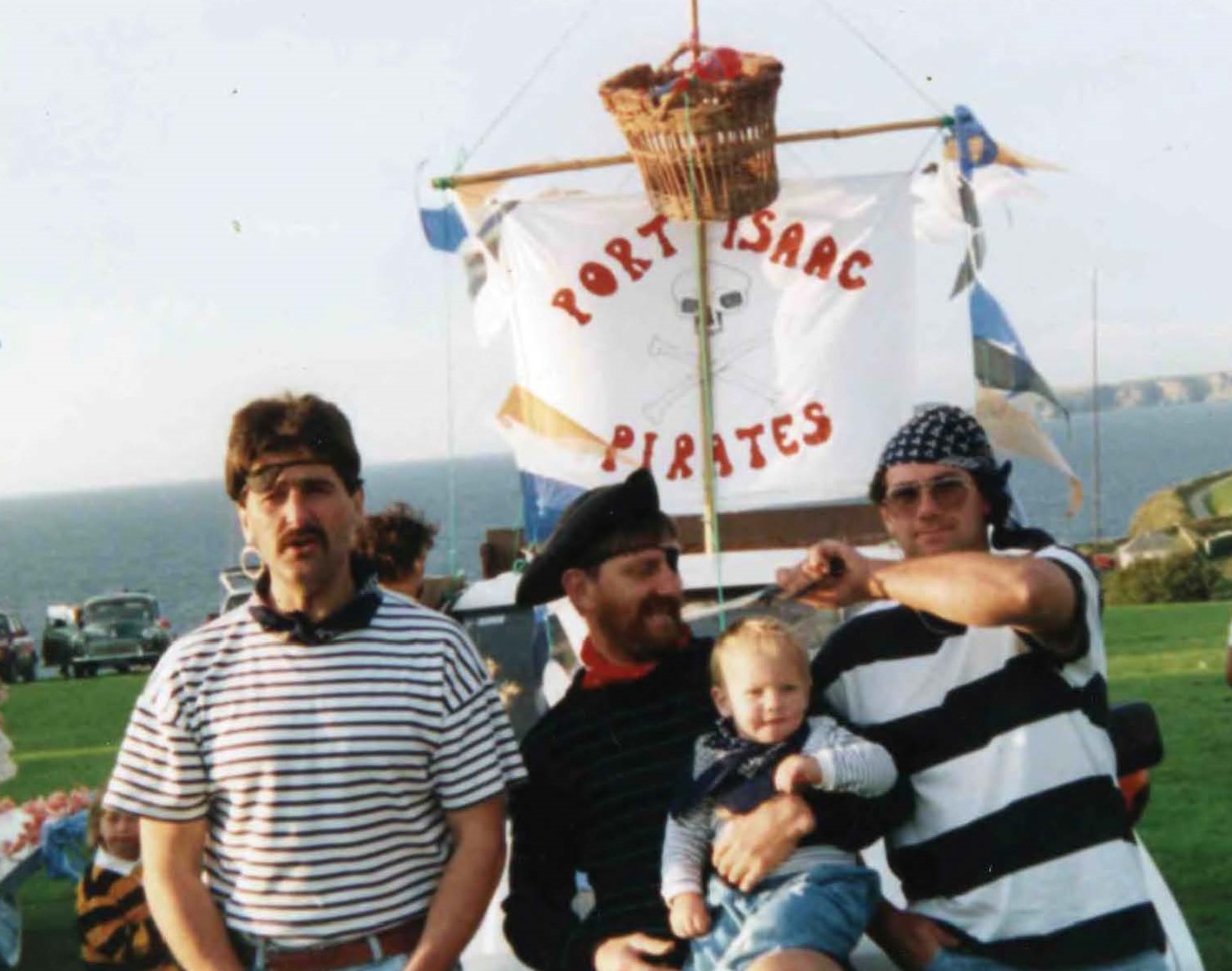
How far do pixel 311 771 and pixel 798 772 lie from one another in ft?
2.64

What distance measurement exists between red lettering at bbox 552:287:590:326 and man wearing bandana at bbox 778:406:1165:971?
327 inches

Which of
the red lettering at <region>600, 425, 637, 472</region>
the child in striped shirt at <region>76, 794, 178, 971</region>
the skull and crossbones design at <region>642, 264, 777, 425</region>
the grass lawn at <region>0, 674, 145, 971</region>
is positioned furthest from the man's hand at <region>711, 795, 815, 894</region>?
the skull and crossbones design at <region>642, 264, 777, 425</region>

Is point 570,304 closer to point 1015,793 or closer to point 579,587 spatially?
point 579,587

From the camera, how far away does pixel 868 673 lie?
294cm

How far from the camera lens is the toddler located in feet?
9.09

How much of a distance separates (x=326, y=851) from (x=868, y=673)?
97 cm

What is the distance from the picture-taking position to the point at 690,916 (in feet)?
9.27

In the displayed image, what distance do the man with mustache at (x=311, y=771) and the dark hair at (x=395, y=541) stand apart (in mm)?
1641

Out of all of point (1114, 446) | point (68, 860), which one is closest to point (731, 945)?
point (68, 860)

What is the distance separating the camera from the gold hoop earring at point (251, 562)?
3.05 meters

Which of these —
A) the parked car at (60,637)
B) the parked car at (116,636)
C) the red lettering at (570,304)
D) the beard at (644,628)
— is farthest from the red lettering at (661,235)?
the parked car at (60,637)

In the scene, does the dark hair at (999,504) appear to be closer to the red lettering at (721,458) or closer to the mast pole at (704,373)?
the mast pole at (704,373)

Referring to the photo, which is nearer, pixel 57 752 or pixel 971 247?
pixel 971 247

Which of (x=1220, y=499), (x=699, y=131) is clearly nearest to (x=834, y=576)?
(x=699, y=131)
